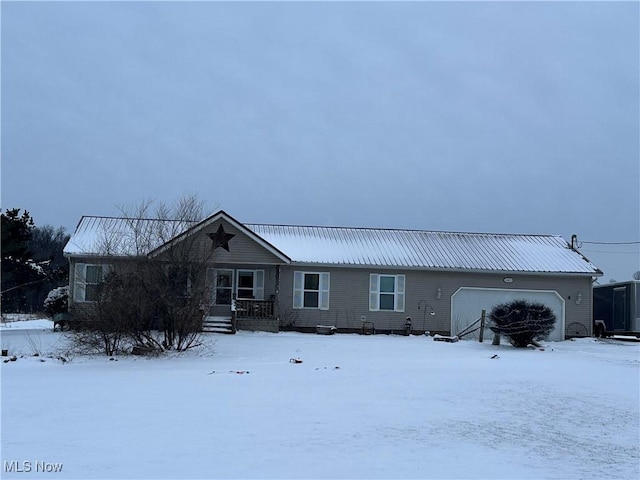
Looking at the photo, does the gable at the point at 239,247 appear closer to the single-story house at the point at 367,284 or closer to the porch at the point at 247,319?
the single-story house at the point at 367,284

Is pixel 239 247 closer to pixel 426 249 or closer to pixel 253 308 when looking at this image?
pixel 253 308

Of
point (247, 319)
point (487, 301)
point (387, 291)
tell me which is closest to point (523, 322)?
point (487, 301)

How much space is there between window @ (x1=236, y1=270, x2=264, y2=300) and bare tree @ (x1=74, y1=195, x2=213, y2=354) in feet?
28.2

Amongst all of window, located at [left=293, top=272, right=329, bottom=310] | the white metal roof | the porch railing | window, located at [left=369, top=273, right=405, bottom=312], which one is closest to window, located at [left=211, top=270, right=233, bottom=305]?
the porch railing

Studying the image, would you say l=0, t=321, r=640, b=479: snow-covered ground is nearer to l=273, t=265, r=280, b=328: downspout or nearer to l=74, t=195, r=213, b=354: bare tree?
l=74, t=195, r=213, b=354: bare tree

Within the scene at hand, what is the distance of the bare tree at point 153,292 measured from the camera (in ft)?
54.9

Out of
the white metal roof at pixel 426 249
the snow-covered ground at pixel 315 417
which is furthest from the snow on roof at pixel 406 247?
the snow-covered ground at pixel 315 417

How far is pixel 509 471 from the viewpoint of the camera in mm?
7559

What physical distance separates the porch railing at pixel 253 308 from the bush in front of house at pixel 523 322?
885cm

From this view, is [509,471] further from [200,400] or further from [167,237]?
[167,237]

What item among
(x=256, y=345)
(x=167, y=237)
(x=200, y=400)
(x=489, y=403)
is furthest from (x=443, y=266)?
(x=200, y=400)

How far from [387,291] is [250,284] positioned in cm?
555

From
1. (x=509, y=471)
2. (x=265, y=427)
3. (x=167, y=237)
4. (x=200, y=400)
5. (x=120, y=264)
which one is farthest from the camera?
(x=167, y=237)

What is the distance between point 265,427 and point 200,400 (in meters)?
2.19
